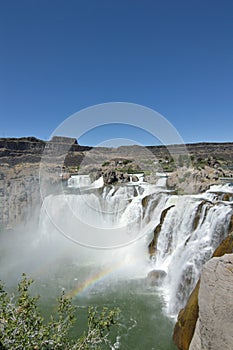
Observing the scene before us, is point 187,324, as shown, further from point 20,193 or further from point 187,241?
point 20,193

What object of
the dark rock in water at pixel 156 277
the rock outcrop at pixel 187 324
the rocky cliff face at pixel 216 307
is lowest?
the dark rock in water at pixel 156 277

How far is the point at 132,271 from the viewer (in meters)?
14.4

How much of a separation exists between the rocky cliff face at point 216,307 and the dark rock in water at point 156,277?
6.45 m

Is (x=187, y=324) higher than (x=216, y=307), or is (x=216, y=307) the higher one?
(x=216, y=307)

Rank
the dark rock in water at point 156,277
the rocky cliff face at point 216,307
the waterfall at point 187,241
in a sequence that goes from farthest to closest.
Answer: the dark rock in water at point 156,277 < the waterfall at point 187,241 < the rocky cliff face at point 216,307

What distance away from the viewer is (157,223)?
16.8 m

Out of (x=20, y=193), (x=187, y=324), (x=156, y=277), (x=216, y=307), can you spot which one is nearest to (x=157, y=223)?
(x=156, y=277)

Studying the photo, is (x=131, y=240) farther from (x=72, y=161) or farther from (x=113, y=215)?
(x=72, y=161)

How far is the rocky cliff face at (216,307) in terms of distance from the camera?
5062 mm

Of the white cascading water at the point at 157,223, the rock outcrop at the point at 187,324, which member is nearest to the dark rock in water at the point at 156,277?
the white cascading water at the point at 157,223

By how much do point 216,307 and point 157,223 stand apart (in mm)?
11453

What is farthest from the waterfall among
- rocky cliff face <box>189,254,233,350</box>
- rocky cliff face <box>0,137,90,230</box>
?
rocky cliff face <box>0,137,90,230</box>

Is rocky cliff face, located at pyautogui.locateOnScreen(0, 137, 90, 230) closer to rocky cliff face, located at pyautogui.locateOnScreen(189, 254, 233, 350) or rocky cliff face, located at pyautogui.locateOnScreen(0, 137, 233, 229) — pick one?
rocky cliff face, located at pyautogui.locateOnScreen(0, 137, 233, 229)

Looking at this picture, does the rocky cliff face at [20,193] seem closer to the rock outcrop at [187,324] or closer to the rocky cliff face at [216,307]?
the rock outcrop at [187,324]
